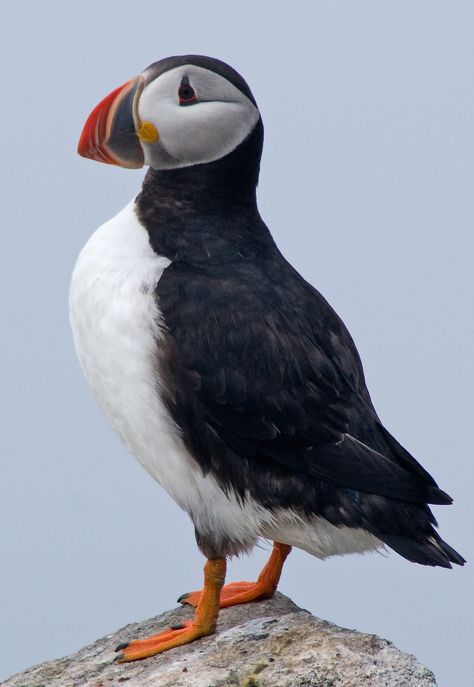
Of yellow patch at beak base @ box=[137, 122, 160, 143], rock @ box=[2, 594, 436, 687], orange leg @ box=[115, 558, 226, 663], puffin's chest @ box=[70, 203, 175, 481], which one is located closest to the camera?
rock @ box=[2, 594, 436, 687]

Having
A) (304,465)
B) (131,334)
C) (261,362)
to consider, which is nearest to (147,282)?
(131,334)

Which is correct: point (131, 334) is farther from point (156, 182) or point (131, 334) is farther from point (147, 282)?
point (156, 182)

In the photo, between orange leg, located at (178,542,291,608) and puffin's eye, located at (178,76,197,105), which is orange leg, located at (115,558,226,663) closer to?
orange leg, located at (178,542,291,608)

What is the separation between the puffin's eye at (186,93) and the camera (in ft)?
16.1

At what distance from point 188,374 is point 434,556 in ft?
3.29

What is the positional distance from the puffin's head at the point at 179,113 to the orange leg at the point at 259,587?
1.55m

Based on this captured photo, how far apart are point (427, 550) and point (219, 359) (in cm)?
93

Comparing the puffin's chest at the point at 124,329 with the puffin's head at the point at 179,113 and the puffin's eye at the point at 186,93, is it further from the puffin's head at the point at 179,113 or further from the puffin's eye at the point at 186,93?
the puffin's eye at the point at 186,93

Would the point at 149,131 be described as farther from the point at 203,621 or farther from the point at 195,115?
the point at 203,621

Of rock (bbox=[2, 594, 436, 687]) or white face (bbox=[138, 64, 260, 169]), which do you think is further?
white face (bbox=[138, 64, 260, 169])

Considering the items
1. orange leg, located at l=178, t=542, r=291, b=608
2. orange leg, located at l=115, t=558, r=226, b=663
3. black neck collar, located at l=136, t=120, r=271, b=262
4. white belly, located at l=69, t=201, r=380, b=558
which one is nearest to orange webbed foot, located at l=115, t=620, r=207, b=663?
orange leg, located at l=115, t=558, r=226, b=663

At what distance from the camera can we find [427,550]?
4.75m

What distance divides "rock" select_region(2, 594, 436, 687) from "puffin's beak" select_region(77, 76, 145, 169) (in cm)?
169

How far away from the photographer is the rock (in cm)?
469
